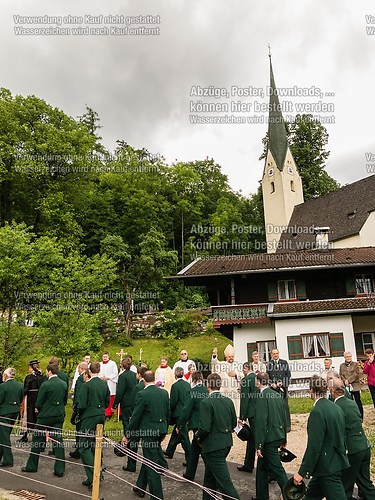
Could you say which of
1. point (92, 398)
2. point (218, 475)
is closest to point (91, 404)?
point (92, 398)

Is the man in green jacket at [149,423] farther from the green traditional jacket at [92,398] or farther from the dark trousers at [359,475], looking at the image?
the dark trousers at [359,475]

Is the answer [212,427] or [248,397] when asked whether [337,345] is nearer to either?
[248,397]

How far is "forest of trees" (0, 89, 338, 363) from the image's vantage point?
50.5 feet

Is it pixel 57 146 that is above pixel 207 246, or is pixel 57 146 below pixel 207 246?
above

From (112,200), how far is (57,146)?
10.9 metres

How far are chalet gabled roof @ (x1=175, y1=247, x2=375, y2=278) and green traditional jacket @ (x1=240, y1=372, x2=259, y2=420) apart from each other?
13.8 m

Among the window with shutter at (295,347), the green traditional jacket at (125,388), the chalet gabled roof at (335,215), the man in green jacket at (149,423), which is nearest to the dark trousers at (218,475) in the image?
the man in green jacket at (149,423)

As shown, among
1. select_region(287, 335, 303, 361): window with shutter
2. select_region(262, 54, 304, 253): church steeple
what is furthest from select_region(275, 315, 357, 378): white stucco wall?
select_region(262, 54, 304, 253): church steeple

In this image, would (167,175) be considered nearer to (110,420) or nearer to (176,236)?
(176,236)

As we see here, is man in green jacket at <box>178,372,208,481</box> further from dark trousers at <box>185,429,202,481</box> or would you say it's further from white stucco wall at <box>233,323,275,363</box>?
white stucco wall at <box>233,323,275,363</box>

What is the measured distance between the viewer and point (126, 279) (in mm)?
32844

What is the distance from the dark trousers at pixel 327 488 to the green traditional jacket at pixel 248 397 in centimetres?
271

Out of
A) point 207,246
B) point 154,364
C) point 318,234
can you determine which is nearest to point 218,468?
point 154,364

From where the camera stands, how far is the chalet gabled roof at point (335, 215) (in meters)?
33.0
